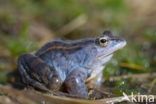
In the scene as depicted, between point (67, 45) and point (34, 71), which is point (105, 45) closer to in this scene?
point (67, 45)

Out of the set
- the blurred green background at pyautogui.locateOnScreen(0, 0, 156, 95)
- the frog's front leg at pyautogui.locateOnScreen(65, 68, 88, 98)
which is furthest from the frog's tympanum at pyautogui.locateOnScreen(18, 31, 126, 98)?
the blurred green background at pyautogui.locateOnScreen(0, 0, 156, 95)

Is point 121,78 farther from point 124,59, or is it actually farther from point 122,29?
point 122,29

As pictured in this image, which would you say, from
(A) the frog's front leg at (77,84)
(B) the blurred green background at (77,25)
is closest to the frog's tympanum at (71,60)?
(A) the frog's front leg at (77,84)

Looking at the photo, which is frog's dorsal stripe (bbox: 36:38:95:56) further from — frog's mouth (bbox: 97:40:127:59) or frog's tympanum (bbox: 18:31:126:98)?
frog's mouth (bbox: 97:40:127:59)

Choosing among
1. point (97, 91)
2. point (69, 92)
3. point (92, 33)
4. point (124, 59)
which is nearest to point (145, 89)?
point (97, 91)

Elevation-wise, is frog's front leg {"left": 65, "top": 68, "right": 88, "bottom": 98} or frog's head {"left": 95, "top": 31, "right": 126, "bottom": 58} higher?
frog's head {"left": 95, "top": 31, "right": 126, "bottom": 58}

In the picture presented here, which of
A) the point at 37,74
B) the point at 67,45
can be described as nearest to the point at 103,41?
the point at 67,45
